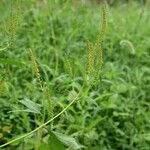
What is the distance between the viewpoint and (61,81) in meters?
3.11

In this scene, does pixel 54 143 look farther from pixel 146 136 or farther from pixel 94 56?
pixel 146 136

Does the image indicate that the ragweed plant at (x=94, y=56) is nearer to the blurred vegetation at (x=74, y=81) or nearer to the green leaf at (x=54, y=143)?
the blurred vegetation at (x=74, y=81)

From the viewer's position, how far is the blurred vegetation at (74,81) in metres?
2.67

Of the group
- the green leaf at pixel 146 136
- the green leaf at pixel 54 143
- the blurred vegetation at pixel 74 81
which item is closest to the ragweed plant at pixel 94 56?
the blurred vegetation at pixel 74 81

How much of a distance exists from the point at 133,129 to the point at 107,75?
43cm

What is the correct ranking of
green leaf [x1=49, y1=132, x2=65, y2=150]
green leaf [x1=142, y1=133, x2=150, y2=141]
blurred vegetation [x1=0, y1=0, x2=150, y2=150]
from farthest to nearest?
green leaf [x1=142, y1=133, x2=150, y2=141] < blurred vegetation [x1=0, y1=0, x2=150, y2=150] < green leaf [x1=49, y1=132, x2=65, y2=150]

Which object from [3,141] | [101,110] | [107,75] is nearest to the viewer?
[3,141]

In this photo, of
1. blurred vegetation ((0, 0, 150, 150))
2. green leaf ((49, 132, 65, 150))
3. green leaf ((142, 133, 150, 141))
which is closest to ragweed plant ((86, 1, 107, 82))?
blurred vegetation ((0, 0, 150, 150))

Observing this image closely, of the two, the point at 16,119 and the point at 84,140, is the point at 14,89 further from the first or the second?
the point at 84,140

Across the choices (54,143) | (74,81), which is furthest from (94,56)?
(74,81)

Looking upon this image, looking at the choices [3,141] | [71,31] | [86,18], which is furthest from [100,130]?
[86,18]

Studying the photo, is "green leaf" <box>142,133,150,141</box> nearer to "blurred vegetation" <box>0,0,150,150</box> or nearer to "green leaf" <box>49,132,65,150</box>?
"blurred vegetation" <box>0,0,150,150</box>

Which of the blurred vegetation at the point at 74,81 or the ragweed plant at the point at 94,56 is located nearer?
the ragweed plant at the point at 94,56

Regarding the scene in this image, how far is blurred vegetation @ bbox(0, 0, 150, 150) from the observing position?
2.67m
